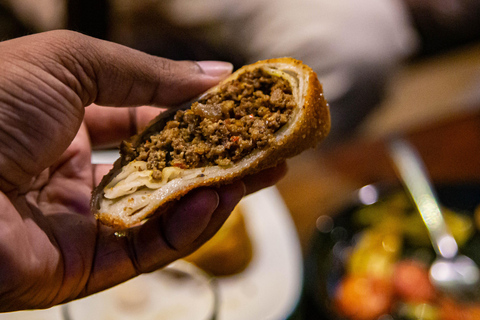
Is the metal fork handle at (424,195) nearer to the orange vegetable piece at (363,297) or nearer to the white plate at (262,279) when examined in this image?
the orange vegetable piece at (363,297)

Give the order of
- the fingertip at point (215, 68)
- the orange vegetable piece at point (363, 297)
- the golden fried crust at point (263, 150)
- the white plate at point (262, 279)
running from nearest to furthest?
1. the golden fried crust at point (263, 150)
2. the fingertip at point (215, 68)
3. the white plate at point (262, 279)
4. the orange vegetable piece at point (363, 297)

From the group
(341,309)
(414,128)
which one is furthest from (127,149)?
(414,128)

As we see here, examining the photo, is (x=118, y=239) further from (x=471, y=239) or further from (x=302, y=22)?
(x=302, y=22)

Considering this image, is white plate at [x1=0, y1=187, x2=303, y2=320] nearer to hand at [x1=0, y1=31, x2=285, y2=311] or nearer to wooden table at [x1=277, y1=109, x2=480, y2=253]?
wooden table at [x1=277, y1=109, x2=480, y2=253]

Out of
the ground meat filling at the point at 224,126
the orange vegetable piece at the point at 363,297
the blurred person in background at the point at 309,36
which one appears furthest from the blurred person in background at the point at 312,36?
the orange vegetable piece at the point at 363,297

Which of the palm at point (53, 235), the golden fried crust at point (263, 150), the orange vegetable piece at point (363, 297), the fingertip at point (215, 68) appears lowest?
the orange vegetable piece at point (363, 297)

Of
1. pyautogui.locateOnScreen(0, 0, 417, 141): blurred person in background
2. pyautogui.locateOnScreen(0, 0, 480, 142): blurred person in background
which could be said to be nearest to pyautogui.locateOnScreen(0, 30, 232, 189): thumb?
pyautogui.locateOnScreen(0, 0, 480, 142): blurred person in background
